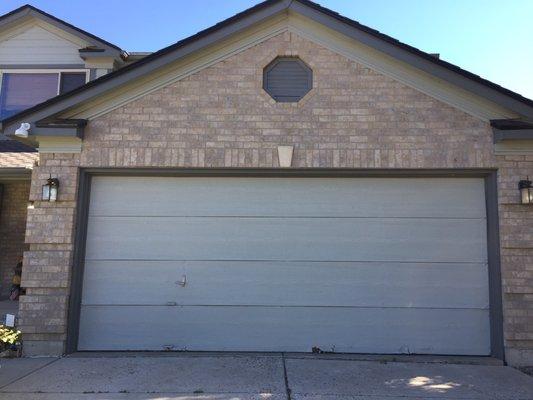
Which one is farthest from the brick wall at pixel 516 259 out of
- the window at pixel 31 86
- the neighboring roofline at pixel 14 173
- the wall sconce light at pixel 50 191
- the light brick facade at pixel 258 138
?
the neighboring roofline at pixel 14 173

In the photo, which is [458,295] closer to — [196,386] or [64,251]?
[196,386]

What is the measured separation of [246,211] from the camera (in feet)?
22.5

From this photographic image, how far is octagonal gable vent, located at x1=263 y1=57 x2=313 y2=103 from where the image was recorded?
687 cm

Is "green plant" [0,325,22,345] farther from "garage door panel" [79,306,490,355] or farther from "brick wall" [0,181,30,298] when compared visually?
"brick wall" [0,181,30,298]

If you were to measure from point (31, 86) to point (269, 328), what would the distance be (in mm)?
7346

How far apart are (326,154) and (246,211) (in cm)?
144

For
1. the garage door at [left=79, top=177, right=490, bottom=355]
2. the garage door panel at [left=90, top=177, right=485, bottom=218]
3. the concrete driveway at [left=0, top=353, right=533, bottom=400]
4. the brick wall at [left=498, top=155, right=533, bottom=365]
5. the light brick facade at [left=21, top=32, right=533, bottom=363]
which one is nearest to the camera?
the concrete driveway at [left=0, top=353, right=533, bottom=400]


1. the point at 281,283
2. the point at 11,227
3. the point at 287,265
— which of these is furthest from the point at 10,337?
the point at 11,227

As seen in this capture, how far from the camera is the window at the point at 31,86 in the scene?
31.8ft

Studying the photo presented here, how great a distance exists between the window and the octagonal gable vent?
484 centimetres

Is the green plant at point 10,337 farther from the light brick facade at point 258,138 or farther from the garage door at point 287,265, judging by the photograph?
the garage door at point 287,265

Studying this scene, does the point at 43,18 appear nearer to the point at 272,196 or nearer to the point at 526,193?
the point at 272,196

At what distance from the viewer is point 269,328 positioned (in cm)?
665

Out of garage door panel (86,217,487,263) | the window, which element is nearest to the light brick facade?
garage door panel (86,217,487,263)
